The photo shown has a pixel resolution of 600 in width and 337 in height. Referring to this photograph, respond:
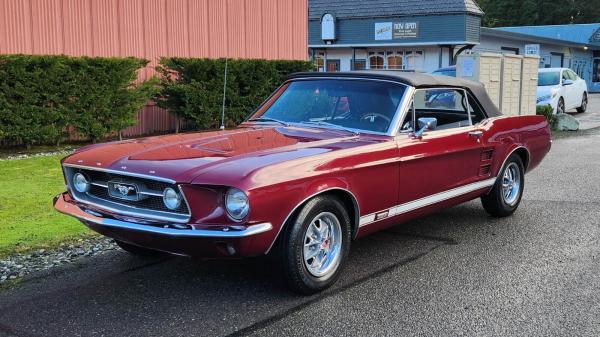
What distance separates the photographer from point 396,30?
30141 mm

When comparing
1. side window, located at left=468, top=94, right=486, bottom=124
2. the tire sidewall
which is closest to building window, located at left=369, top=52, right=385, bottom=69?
the tire sidewall

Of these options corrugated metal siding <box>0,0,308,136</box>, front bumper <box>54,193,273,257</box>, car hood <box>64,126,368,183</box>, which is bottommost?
front bumper <box>54,193,273,257</box>

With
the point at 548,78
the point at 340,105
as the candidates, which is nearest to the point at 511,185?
the point at 340,105

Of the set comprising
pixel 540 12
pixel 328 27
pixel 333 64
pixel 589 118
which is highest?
pixel 540 12

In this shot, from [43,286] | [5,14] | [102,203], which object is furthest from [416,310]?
[5,14]

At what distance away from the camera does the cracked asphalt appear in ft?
12.6

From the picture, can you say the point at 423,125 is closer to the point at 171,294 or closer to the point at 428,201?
the point at 428,201

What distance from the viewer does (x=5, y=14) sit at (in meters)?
11.5

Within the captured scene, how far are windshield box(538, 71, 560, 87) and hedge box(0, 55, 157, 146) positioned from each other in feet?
44.1

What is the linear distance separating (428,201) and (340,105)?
44.9 inches

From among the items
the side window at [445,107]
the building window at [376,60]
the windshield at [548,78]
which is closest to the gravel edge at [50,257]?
the side window at [445,107]

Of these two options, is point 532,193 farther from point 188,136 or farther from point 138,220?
point 138,220

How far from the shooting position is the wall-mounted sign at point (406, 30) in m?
29.5

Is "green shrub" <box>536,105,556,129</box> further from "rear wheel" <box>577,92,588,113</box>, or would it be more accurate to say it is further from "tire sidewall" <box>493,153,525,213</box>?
"tire sidewall" <box>493,153,525,213</box>
